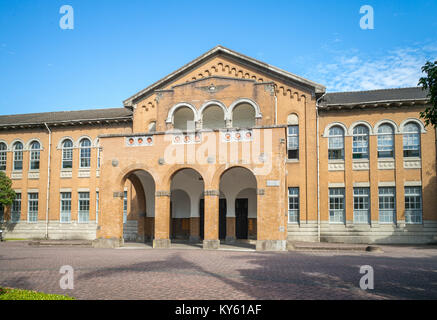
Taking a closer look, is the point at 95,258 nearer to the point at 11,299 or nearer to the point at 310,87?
the point at 11,299

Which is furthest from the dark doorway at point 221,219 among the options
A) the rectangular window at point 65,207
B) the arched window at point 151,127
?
the rectangular window at point 65,207

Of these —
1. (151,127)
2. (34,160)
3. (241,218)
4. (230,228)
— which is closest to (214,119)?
(151,127)

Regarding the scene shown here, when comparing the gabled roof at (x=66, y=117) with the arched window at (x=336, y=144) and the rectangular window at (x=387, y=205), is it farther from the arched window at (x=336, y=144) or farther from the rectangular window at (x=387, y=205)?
the rectangular window at (x=387, y=205)

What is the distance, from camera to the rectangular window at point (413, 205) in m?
24.3

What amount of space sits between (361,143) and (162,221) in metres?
13.6

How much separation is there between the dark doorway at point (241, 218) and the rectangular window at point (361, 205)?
266 inches

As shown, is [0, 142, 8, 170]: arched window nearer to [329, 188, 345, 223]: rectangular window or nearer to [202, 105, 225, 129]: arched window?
[202, 105, 225, 129]: arched window

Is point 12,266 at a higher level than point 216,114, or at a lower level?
lower

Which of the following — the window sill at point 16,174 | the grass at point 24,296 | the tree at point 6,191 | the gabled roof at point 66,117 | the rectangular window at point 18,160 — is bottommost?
the grass at point 24,296

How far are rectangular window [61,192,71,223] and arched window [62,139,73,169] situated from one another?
2.09 meters

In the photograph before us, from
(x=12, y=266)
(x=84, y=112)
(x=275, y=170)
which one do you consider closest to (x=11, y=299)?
(x=12, y=266)

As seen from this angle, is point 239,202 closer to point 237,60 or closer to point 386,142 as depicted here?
point 237,60

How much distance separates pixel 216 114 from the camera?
26.8 meters

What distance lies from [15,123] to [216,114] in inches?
637
